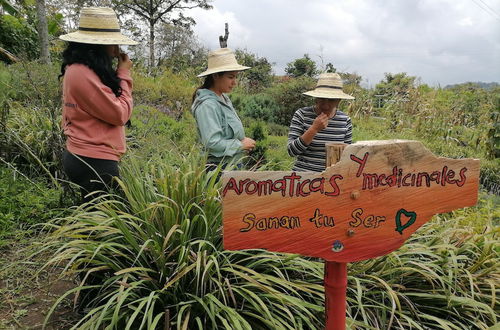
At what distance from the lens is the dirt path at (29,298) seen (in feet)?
6.82

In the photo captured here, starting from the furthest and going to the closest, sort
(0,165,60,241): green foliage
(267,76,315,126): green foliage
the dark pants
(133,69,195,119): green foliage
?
(267,76,315,126): green foliage, (133,69,195,119): green foliage, (0,165,60,241): green foliage, the dark pants

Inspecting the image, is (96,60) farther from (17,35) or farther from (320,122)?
(17,35)

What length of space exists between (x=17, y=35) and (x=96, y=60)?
12.5 m

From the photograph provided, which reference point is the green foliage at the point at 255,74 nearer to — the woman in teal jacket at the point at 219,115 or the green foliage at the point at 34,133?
the green foliage at the point at 34,133

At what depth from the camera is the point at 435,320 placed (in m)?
1.97

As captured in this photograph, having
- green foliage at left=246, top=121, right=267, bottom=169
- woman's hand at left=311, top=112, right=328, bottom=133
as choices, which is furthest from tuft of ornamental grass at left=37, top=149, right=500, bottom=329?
green foliage at left=246, top=121, right=267, bottom=169

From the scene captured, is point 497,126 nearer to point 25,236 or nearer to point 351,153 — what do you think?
point 351,153

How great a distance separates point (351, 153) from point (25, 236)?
8.69 feet

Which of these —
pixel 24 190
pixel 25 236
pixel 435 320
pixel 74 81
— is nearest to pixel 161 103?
pixel 24 190

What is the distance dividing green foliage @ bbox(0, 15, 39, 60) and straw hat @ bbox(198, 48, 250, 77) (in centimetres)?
1125

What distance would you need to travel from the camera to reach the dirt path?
6.82ft

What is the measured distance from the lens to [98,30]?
2.24m

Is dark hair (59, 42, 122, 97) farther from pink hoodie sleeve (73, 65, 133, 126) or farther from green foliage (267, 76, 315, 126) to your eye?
green foliage (267, 76, 315, 126)

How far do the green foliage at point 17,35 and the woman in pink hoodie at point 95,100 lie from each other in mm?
11287
